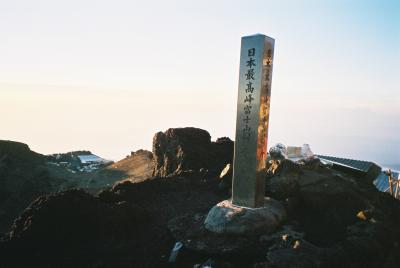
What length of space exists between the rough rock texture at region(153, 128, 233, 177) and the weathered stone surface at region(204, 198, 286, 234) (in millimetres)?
4771

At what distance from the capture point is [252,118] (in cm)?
886

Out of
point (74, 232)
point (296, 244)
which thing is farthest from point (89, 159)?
point (296, 244)

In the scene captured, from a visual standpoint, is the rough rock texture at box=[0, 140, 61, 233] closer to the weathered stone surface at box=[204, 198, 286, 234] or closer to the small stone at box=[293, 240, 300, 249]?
the weathered stone surface at box=[204, 198, 286, 234]

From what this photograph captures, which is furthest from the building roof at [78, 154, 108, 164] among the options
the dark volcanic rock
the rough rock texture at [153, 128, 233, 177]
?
the dark volcanic rock

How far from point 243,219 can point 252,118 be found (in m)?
2.23

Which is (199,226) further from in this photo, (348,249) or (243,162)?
(348,249)

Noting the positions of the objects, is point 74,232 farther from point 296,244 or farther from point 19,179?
point 19,179

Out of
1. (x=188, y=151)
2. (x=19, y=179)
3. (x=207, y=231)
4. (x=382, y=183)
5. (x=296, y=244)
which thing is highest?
(x=188, y=151)

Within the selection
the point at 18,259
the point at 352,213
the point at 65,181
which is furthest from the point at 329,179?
the point at 65,181

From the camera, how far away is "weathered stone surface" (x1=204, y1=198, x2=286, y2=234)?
8.20m

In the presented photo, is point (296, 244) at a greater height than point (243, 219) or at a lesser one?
lesser

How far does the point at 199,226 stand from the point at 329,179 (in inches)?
141

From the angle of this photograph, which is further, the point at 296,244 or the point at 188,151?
the point at 188,151

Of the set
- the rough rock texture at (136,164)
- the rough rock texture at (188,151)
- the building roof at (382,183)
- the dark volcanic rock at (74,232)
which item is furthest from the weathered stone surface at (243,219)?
the rough rock texture at (136,164)
